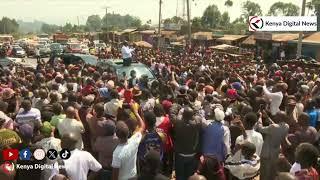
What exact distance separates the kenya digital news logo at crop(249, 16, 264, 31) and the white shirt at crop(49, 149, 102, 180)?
21.8 m

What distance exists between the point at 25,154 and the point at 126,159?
48.6 inches

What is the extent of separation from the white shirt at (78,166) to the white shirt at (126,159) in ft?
0.85

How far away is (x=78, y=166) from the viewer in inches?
220

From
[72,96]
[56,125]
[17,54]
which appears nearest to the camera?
[56,125]

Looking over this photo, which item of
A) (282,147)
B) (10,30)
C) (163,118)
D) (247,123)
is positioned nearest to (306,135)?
(282,147)

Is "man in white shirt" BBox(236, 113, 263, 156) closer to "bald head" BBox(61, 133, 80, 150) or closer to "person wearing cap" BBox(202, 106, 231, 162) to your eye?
"person wearing cap" BBox(202, 106, 231, 162)

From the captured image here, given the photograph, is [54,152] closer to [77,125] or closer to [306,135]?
[77,125]

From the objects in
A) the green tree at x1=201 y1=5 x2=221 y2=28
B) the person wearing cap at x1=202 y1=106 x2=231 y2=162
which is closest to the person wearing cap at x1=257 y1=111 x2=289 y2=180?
the person wearing cap at x1=202 y1=106 x2=231 y2=162

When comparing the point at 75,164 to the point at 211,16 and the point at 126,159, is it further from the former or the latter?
the point at 211,16

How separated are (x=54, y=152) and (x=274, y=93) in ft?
18.8

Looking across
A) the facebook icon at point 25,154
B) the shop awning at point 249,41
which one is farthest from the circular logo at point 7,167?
the shop awning at point 249,41

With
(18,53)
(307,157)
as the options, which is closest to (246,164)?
(307,157)

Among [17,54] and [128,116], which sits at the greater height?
[128,116]

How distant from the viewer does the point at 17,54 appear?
50219 millimetres
